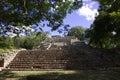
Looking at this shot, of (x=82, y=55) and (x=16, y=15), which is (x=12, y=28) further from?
(x=82, y=55)

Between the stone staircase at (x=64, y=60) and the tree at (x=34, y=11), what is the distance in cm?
740

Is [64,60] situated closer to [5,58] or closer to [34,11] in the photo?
[5,58]

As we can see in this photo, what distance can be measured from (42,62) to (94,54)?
534 centimetres

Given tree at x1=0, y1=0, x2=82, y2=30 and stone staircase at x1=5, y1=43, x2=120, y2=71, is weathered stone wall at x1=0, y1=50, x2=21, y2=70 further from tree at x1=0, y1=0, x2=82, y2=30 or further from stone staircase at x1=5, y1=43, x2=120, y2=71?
tree at x1=0, y1=0, x2=82, y2=30

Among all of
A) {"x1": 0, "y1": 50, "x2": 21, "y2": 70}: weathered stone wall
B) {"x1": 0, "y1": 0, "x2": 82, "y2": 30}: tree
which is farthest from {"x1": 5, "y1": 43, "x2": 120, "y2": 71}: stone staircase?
{"x1": 0, "y1": 0, "x2": 82, "y2": 30}: tree

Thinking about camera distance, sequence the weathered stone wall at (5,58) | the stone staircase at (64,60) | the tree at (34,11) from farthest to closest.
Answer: the weathered stone wall at (5,58)
the stone staircase at (64,60)
the tree at (34,11)

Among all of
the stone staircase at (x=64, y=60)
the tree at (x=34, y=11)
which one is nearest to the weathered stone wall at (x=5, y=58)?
the stone staircase at (x=64, y=60)

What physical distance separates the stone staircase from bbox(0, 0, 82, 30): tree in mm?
7402

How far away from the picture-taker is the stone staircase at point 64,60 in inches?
929

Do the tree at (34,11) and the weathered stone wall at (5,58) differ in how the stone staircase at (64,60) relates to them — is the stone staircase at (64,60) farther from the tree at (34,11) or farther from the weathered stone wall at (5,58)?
the tree at (34,11)

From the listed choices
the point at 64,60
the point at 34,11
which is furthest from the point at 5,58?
the point at 34,11

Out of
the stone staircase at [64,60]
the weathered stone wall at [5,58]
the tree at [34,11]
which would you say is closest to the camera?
the tree at [34,11]

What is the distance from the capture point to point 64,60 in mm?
24859

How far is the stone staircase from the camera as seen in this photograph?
77.4 feet
